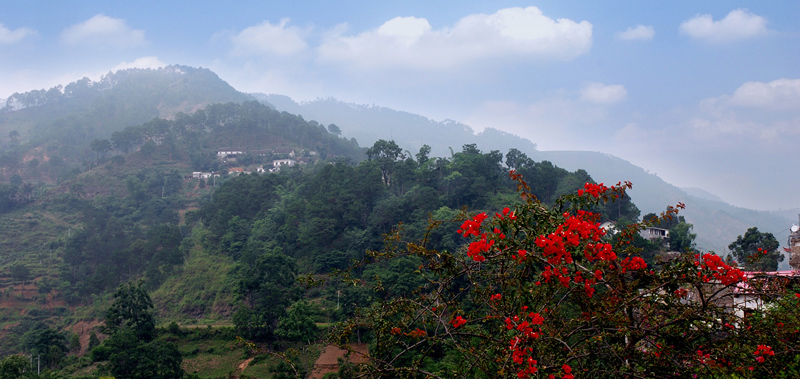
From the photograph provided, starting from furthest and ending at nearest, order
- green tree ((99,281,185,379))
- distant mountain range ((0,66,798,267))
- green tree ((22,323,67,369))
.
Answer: distant mountain range ((0,66,798,267)) < green tree ((22,323,67,369)) < green tree ((99,281,185,379))

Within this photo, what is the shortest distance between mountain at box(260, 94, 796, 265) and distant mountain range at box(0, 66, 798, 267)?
0.27 m

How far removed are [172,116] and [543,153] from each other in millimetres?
94007

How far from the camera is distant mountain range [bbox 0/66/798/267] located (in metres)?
59.1

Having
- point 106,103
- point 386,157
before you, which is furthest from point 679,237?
point 106,103

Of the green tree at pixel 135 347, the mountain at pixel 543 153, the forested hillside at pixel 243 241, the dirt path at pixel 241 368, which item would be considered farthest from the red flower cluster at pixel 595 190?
the mountain at pixel 543 153

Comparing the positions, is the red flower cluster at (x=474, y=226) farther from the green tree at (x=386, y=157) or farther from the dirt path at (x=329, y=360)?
the green tree at (x=386, y=157)

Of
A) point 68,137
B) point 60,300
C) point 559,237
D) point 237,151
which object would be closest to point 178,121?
point 237,151

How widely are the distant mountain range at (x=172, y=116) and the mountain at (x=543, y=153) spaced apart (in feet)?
0.88

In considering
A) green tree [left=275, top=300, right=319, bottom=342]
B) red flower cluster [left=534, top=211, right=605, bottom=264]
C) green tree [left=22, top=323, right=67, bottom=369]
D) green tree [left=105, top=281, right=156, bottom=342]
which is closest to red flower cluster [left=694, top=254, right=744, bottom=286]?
red flower cluster [left=534, top=211, right=605, bottom=264]

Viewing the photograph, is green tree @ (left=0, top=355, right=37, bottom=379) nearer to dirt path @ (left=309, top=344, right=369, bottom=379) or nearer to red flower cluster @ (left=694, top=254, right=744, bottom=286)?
dirt path @ (left=309, top=344, right=369, bottom=379)

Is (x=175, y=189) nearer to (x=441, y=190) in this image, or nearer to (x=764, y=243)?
(x=441, y=190)

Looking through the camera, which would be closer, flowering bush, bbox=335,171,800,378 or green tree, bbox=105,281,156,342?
flowering bush, bbox=335,171,800,378

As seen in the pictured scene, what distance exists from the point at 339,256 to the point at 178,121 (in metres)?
36.1

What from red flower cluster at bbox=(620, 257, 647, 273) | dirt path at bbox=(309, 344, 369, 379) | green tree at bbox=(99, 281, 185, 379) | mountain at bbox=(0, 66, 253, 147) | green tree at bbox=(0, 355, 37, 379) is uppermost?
mountain at bbox=(0, 66, 253, 147)
